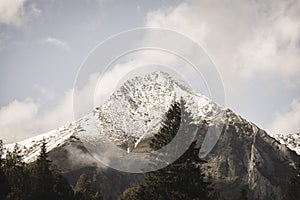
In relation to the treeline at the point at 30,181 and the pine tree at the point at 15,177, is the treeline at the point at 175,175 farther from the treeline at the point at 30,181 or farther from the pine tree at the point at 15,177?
the pine tree at the point at 15,177

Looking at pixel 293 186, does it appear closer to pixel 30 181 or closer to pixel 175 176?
pixel 30 181

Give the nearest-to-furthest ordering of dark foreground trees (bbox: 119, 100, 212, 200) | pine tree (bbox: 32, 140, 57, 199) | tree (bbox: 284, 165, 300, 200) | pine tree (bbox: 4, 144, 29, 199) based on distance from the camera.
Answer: dark foreground trees (bbox: 119, 100, 212, 200), pine tree (bbox: 32, 140, 57, 199), pine tree (bbox: 4, 144, 29, 199), tree (bbox: 284, 165, 300, 200)

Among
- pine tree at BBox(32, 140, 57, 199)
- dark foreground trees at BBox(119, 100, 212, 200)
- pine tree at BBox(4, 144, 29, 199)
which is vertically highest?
pine tree at BBox(4, 144, 29, 199)

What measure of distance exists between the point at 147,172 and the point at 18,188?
28.0 meters

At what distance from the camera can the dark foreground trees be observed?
1447 inches

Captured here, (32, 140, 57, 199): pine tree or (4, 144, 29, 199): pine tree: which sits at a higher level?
(4, 144, 29, 199): pine tree

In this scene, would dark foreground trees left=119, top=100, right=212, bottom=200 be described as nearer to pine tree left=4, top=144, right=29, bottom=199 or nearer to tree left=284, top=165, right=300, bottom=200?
pine tree left=4, top=144, right=29, bottom=199

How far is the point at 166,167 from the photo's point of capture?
37656 millimetres

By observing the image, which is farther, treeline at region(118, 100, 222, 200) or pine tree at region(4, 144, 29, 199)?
pine tree at region(4, 144, 29, 199)

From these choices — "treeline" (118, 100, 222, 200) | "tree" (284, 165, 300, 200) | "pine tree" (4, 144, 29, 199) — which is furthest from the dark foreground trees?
"tree" (284, 165, 300, 200)

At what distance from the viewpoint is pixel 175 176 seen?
37031mm

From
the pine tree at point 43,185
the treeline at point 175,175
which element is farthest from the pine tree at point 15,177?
the treeline at point 175,175

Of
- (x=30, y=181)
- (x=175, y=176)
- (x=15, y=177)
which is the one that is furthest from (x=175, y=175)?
(x=15, y=177)

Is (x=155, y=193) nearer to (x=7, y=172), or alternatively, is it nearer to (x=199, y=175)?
(x=199, y=175)
